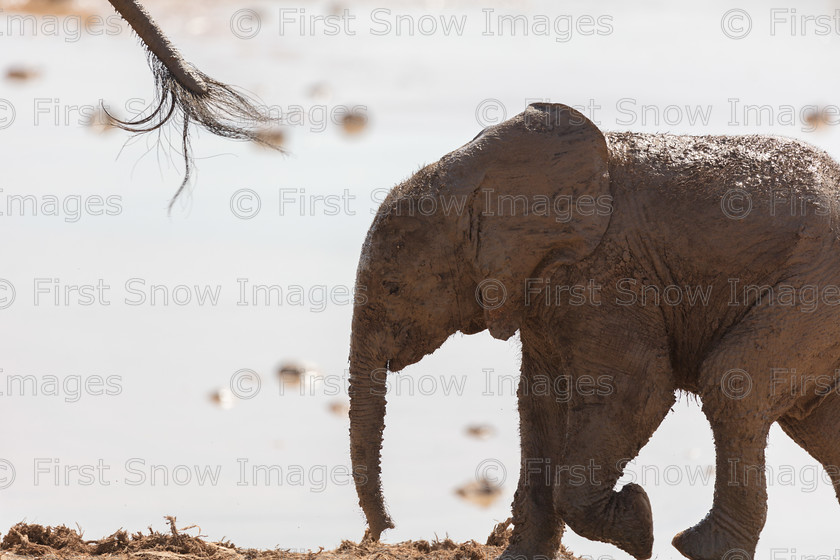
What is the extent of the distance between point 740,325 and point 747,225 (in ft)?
1.80

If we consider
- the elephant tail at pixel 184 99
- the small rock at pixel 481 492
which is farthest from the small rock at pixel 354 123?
the elephant tail at pixel 184 99

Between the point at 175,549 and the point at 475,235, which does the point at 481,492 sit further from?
the point at 475,235

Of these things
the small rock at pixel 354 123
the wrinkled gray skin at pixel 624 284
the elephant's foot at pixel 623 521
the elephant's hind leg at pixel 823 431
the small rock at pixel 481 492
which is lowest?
the small rock at pixel 481 492

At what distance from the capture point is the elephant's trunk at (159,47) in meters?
8.62

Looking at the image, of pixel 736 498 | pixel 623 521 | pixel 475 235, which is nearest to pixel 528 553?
pixel 623 521

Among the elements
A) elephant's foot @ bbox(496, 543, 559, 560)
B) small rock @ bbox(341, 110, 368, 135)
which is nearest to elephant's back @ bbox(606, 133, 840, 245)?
elephant's foot @ bbox(496, 543, 559, 560)

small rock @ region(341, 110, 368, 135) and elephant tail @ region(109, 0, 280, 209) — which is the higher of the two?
small rock @ region(341, 110, 368, 135)

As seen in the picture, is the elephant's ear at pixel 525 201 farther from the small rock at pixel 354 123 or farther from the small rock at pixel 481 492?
the small rock at pixel 354 123

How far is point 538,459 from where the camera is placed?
8523mm

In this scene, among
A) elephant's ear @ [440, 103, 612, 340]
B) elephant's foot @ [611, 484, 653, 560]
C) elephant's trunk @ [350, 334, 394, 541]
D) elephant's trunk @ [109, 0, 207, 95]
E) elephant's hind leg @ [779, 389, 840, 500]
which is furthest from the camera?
elephant's trunk @ [109, 0, 207, 95]

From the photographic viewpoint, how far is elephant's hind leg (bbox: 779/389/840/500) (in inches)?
324

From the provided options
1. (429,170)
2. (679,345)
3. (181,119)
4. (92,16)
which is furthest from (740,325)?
(92,16)

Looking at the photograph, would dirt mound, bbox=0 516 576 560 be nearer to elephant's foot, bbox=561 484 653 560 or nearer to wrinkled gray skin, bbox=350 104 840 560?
wrinkled gray skin, bbox=350 104 840 560

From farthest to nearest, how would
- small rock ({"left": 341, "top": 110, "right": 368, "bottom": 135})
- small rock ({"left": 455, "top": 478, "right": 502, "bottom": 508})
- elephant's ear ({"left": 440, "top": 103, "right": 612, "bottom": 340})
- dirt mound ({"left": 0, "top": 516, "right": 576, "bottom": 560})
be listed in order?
1. small rock ({"left": 341, "top": 110, "right": 368, "bottom": 135})
2. small rock ({"left": 455, "top": 478, "right": 502, "bottom": 508})
3. dirt mound ({"left": 0, "top": 516, "right": 576, "bottom": 560})
4. elephant's ear ({"left": 440, "top": 103, "right": 612, "bottom": 340})
